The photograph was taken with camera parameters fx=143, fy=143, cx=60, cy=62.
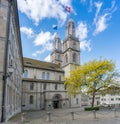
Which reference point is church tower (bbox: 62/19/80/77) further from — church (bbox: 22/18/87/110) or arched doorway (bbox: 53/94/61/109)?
arched doorway (bbox: 53/94/61/109)

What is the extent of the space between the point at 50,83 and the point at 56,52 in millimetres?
23102

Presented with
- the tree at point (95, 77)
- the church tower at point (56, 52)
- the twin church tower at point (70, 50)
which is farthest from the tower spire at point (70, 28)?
the tree at point (95, 77)

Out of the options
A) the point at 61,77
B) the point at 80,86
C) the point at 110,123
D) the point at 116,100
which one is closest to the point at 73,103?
the point at 61,77

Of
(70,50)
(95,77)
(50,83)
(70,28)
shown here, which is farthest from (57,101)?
(70,28)

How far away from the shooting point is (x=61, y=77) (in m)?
49.2

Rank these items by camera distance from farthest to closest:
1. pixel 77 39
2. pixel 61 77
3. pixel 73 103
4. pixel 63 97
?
pixel 77 39 < pixel 61 77 < pixel 73 103 < pixel 63 97

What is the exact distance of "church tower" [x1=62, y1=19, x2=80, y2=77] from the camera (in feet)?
164

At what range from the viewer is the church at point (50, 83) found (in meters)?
39.2

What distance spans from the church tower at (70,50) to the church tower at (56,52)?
28.6 feet

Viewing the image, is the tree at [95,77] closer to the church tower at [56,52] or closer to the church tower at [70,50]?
the church tower at [70,50]

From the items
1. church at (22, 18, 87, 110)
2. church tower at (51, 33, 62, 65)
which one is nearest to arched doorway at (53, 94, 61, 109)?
church at (22, 18, 87, 110)

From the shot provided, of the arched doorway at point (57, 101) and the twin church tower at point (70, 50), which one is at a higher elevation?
the twin church tower at point (70, 50)

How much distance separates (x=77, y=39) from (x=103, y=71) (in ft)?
91.4

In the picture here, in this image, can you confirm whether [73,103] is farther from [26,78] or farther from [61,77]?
[26,78]
